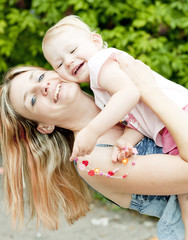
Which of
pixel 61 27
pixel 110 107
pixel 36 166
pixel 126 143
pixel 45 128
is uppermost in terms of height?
pixel 61 27

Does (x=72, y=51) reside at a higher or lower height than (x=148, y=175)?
higher

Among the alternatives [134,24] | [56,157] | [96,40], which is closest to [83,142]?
[96,40]

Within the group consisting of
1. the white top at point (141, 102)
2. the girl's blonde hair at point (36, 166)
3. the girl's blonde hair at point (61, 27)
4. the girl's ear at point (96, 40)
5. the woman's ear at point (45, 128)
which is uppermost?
the girl's blonde hair at point (61, 27)

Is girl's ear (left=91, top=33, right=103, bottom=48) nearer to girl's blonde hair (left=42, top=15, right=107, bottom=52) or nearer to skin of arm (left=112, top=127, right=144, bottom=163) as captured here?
girl's blonde hair (left=42, top=15, right=107, bottom=52)

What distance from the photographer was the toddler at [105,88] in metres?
1.71

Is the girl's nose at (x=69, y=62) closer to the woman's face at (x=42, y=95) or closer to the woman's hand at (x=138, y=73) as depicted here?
the woman's face at (x=42, y=95)

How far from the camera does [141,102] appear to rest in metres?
1.95

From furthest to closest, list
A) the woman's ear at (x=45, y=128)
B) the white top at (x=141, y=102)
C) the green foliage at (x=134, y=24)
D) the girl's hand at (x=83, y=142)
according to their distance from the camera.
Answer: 1. the green foliage at (x=134, y=24)
2. the woman's ear at (x=45, y=128)
3. the white top at (x=141, y=102)
4. the girl's hand at (x=83, y=142)

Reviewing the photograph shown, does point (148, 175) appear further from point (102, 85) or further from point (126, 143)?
point (102, 85)

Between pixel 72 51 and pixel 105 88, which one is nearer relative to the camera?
pixel 105 88

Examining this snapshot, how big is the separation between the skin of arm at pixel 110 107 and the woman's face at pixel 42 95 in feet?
0.88

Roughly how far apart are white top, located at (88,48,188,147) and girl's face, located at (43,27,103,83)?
0.38 feet

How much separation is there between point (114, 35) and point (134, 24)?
0.22m

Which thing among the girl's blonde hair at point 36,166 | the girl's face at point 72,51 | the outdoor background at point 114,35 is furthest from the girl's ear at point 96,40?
the outdoor background at point 114,35
